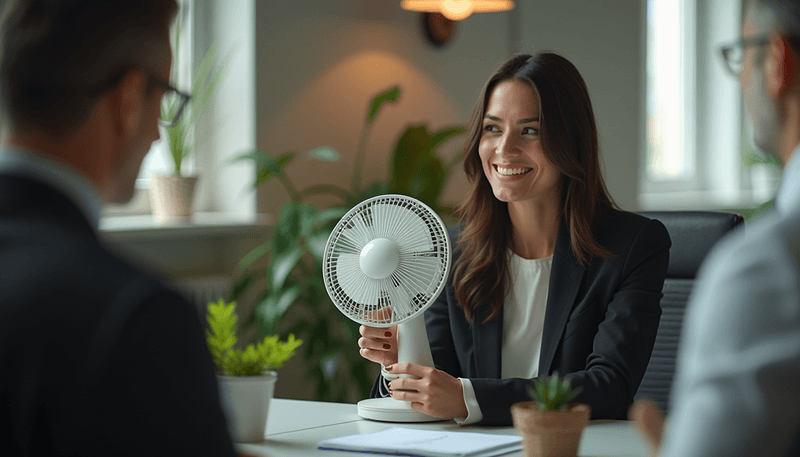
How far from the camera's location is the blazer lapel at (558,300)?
1.93 metres

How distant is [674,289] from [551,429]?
3.57 feet

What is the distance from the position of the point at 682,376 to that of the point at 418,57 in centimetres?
351

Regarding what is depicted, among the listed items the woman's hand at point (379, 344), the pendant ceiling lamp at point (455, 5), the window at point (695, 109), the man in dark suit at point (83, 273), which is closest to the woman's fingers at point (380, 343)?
the woman's hand at point (379, 344)

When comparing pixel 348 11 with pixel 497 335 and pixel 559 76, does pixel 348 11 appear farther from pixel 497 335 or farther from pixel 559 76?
pixel 497 335

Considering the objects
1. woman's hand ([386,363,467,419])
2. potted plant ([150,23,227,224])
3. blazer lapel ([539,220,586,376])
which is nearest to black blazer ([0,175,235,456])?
woman's hand ([386,363,467,419])

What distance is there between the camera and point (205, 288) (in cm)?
310

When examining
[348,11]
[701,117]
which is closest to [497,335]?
[348,11]

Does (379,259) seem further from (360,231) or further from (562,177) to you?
(562,177)

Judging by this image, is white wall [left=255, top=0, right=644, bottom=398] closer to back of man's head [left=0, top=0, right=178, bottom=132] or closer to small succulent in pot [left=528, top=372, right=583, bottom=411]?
small succulent in pot [left=528, top=372, right=583, bottom=411]

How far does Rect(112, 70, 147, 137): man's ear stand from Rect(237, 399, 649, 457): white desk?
0.69 m

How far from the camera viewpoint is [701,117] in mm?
6223

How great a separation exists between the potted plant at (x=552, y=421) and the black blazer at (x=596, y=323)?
43 centimetres

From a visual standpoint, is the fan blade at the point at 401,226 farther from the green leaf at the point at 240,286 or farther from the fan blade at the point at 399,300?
the green leaf at the point at 240,286

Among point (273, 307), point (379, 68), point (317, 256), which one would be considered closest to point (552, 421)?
point (317, 256)
